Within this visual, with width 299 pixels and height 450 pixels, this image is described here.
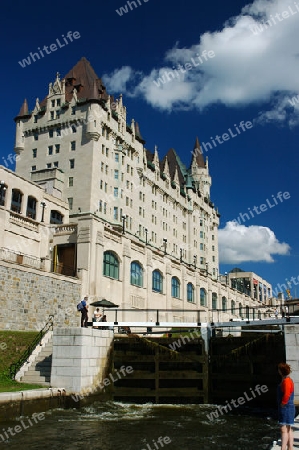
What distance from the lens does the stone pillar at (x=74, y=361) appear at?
72.0 feet

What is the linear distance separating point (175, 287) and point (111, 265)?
16833mm

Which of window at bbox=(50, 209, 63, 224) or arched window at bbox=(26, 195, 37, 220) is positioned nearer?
arched window at bbox=(26, 195, 37, 220)

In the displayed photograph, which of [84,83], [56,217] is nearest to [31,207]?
Result: [56,217]

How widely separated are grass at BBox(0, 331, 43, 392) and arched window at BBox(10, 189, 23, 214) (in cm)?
2680

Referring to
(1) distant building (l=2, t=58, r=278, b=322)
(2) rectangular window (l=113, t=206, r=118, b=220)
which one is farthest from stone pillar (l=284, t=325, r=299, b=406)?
(2) rectangular window (l=113, t=206, r=118, b=220)

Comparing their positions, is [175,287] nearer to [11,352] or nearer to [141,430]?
[11,352]

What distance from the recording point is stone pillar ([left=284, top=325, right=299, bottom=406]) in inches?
846

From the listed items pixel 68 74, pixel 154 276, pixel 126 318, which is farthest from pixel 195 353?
pixel 68 74

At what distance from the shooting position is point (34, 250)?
154 ft

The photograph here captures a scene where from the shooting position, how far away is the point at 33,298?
35.9 meters

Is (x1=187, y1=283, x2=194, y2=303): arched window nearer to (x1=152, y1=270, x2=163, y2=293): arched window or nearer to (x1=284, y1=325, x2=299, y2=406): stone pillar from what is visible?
(x1=152, y1=270, x2=163, y2=293): arched window

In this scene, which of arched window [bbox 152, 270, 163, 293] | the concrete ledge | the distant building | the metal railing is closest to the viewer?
the concrete ledge

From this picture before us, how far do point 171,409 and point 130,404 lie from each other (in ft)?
8.66

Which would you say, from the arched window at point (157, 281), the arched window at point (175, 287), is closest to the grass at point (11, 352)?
the arched window at point (157, 281)
